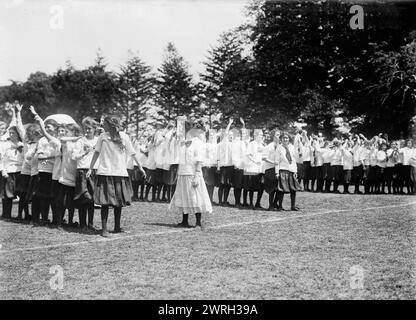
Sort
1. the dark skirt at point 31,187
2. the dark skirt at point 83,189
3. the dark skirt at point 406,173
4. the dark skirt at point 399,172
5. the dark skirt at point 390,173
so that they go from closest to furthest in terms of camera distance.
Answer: the dark skirt at point 83,189 → the dark skirt at point 31,187 → the dark skirt at point 406,173 → the dark skirt at point 399,172 → the dark skirt at point 390,173

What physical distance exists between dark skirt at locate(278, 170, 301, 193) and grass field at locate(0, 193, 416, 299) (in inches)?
70.6

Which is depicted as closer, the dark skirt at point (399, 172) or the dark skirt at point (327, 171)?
the dark skirt at point (399, 172)

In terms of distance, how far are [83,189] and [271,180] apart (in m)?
5.49

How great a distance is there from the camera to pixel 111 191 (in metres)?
9.95

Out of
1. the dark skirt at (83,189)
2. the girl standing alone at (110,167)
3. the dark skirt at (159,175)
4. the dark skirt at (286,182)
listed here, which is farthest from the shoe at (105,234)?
the dark skirt at (159,175)

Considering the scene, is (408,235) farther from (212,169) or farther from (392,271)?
(212,169)

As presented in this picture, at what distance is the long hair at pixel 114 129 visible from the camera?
9.94 meters

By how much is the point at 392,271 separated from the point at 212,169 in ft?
35.1

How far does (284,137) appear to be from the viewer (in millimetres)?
15289

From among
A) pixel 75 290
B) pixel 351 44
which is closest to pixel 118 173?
pixel 75 290

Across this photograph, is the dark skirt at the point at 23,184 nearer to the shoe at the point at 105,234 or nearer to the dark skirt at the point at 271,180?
the shoe at the point at 105,234

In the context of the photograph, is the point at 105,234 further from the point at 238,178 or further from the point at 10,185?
the point at 238,178

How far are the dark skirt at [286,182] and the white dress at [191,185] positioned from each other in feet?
12.0
